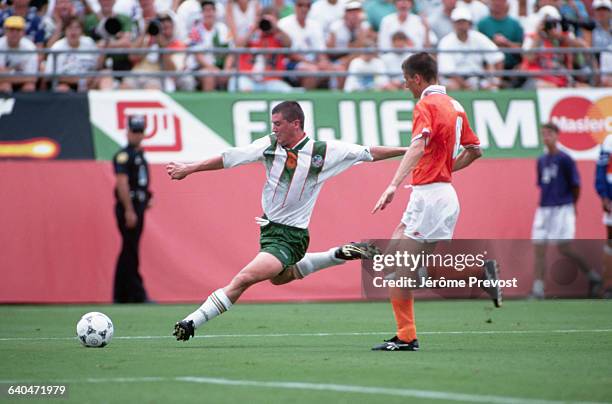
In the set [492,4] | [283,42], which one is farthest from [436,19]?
[283,42]

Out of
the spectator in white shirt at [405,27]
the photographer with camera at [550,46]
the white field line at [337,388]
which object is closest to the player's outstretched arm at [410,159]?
the white field line at [337,388]

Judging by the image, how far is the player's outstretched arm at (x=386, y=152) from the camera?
1107cm

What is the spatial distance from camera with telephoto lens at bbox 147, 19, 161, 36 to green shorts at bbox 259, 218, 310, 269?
8.91m

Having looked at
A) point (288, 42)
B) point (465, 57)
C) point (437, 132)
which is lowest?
point (437, 132)

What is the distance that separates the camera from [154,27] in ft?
63.9

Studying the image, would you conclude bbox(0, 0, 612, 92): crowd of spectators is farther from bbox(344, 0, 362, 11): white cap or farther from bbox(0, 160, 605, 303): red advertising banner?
bbox(0, 160, 605, 303): red advertising banner

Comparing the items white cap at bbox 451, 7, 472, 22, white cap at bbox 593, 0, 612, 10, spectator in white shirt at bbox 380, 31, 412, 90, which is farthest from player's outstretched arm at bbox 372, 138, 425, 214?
white cap at bbox 593, 0, 612, 10

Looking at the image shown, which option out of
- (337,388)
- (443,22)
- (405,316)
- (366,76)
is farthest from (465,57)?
(337,388)

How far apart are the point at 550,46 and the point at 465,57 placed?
6.32ft

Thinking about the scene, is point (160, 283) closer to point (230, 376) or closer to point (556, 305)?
point (556, 305)

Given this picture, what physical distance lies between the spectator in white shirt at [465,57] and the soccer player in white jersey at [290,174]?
9044mm

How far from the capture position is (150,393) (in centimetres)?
773

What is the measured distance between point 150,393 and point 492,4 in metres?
14.9

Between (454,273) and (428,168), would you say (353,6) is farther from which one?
(428,168)
